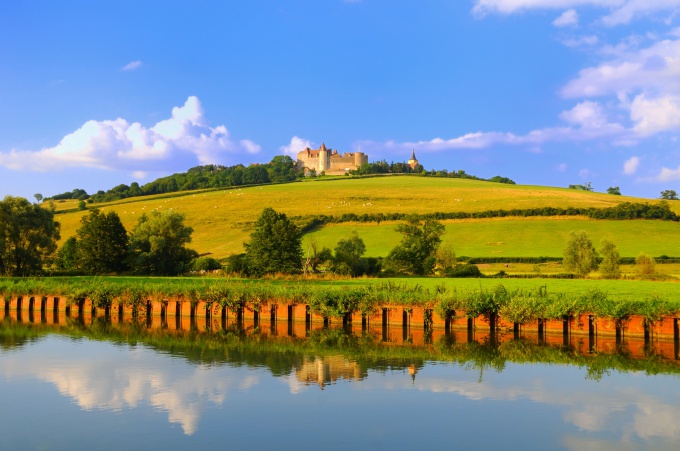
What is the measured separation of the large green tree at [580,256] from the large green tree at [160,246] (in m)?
36.4

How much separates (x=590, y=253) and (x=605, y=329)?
40.4m

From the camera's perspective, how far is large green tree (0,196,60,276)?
55.7 meters

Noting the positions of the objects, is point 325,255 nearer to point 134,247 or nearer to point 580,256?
point 134,247

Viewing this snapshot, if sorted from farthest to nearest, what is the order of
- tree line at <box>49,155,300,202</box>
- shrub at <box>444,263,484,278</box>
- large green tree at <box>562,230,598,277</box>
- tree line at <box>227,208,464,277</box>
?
tree line at <box>49,155,300,202</box>, large green tree at <box>562,230,598,277</box>, shrub at <box>444,263,484,278</box>, tree line at <box>227,208,464,277</box>

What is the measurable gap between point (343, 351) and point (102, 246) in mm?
44509

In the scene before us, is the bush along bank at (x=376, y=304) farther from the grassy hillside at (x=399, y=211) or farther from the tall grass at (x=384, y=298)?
the grassy hillside at (x=399, y=211)

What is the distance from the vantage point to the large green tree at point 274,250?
5025cm

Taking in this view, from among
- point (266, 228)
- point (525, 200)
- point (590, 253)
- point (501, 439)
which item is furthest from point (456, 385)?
point (525, 200)

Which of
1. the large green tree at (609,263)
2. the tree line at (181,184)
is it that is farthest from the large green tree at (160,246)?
the tree line at (181,184)

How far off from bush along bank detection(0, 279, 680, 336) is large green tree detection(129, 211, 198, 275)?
26066mm

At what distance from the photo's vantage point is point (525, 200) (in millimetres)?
118000

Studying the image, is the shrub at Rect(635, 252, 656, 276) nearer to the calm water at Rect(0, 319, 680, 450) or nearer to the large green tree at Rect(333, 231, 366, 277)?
the large green tree at Rect(333, 231, 366, 277)

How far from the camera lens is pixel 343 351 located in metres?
22.0

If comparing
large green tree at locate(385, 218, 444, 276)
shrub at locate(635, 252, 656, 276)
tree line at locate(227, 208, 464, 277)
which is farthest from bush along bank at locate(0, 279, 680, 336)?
shrub at locate(635, 252, 656, 276)
